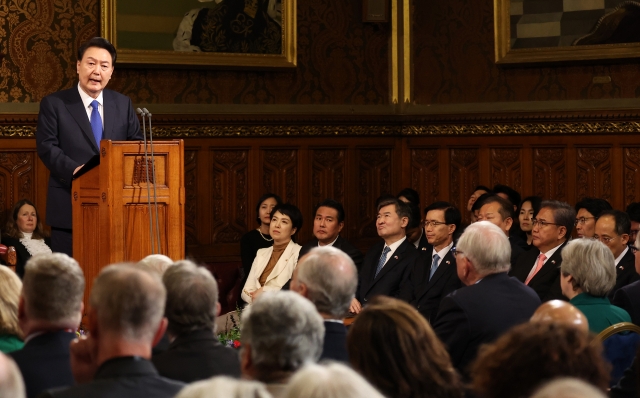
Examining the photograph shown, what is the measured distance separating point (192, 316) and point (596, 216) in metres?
4.79

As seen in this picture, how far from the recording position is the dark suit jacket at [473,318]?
4.16 meters

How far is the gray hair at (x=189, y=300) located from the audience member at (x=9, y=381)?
1425 mm

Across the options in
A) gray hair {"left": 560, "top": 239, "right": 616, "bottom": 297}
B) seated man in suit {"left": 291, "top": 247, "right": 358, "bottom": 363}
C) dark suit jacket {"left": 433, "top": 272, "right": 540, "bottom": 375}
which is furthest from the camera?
gray hair {"left": 560, "top": 239, "right": 616, "bottom": 297}

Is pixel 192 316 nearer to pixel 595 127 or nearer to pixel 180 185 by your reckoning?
pixel 180 185

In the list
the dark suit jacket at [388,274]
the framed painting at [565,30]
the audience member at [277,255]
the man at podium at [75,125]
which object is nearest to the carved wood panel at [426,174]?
the framed painting at [565,30]

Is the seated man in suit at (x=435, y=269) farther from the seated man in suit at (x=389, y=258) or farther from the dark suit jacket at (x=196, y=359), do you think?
the dark suit jacket at (x=196, y=359)

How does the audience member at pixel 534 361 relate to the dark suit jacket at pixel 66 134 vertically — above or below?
below

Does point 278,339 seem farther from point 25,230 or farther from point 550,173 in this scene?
point 550,173

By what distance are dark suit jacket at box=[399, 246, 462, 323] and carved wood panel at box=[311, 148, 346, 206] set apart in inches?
123

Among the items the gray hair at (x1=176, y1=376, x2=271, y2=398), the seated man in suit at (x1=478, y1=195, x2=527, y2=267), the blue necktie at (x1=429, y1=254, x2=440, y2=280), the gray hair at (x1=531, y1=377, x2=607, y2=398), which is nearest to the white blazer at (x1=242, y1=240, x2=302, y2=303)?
the blue necktie at (x1=429, y1=254, x2=440, y2=280)

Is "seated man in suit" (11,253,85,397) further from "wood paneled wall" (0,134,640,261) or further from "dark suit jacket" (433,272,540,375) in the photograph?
"wood paneled wall" (0,134,640,261)

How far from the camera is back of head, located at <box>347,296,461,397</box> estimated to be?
2.79 m

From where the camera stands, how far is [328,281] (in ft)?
11.8

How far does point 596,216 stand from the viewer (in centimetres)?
729
